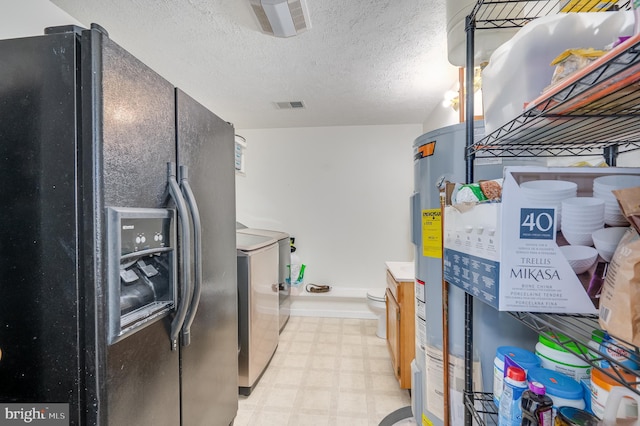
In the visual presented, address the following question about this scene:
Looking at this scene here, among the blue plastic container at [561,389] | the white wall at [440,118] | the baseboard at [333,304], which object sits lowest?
the baseboard at [333,304]

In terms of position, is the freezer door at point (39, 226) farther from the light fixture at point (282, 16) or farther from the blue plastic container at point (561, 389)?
the blue plastic container at point (561, 389)

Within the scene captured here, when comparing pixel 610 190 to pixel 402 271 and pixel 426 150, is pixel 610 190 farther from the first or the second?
pixel 402 271

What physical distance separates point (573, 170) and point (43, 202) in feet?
4.37

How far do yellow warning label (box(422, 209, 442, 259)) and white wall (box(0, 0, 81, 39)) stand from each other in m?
2.05

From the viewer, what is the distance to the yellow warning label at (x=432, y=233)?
3.90 ft

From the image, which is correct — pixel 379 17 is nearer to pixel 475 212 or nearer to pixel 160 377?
pixel 475 212

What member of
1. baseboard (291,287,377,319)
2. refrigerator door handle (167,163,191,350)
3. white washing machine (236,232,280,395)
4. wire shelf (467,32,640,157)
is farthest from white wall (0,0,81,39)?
baseboard (291,287,377,319)

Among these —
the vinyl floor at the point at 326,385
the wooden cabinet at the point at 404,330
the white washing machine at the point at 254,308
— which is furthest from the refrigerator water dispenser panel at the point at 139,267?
the wooden cabinet at the point at 404,330

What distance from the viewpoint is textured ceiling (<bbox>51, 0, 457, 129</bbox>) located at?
1511 millimetres

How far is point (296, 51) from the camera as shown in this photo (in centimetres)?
190

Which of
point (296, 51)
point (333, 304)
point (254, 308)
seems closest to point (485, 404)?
point (254, 308)

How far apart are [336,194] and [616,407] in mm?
3128

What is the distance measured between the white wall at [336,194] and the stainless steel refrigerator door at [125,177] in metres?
2.66

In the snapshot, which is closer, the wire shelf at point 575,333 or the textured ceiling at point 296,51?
the wire shelf at point 575,333
